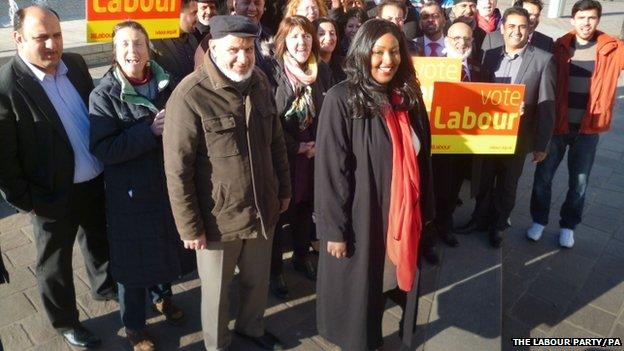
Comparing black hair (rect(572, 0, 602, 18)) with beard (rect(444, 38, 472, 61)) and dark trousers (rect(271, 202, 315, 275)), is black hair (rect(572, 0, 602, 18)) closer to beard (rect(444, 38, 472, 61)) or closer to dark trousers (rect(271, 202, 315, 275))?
beard (rect(444, 38, 472, 61))

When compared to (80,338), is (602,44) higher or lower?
higher

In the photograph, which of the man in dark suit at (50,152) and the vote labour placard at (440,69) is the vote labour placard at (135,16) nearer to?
the man in dark suit at (50,152)

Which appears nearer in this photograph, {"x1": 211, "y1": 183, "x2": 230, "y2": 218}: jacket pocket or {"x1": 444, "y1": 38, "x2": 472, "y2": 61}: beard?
{"x1": 211, "y1": 183, "x2": 230, "y2": 218}: jacket pocket

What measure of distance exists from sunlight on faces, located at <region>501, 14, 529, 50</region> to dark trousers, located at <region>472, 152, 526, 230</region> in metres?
0.90

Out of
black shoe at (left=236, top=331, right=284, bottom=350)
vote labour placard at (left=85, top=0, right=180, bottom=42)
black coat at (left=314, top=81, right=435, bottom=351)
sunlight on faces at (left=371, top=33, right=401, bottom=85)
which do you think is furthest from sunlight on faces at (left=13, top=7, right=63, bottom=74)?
black shoe at (left=236, top=331, right=284, bottom=350)

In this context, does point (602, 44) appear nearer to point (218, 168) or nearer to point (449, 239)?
point (449, 239)


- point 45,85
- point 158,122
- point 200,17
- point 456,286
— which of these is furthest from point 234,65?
point 456,286

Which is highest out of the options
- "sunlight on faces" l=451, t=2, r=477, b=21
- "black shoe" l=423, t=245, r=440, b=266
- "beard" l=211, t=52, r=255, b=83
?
"sunlight on faces" l=451, t=2, r=477, b=21

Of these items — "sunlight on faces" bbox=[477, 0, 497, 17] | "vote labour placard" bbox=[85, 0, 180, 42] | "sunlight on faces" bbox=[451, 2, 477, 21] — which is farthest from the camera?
"sunlight on faces" bbox=[477, 0, 497, 17]

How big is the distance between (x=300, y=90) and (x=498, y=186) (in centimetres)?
211

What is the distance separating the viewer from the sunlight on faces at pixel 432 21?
181 inches

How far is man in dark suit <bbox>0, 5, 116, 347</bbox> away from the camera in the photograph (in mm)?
2596

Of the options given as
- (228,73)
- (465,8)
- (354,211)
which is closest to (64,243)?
(228,73)

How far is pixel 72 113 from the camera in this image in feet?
9.21
